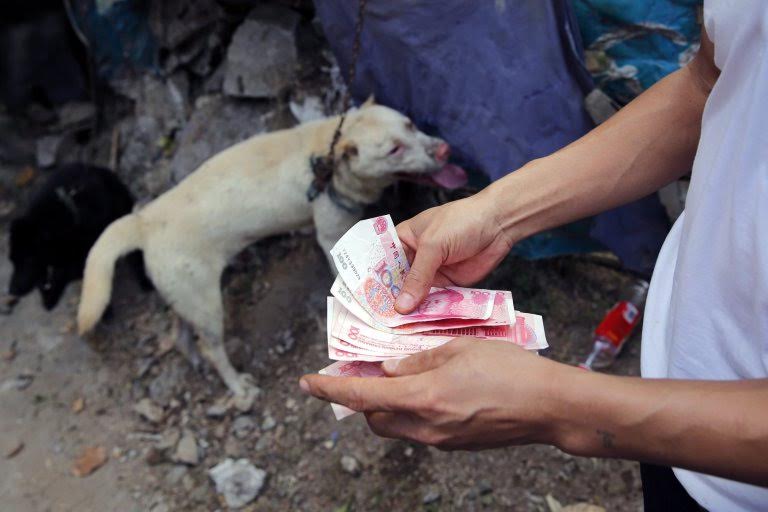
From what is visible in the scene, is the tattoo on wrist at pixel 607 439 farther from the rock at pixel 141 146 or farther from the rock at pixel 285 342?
the rock at pixel 141 146

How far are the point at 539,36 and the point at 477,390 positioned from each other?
6.10 feet

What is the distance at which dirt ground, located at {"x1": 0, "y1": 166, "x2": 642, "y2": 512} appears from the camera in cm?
245

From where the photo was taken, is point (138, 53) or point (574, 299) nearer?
point (574, 299)

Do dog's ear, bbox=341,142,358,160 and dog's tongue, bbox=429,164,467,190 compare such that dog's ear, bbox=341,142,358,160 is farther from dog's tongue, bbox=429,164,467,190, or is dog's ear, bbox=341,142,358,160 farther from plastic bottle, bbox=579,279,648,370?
plastic bottle, bbox=579,279,648,370

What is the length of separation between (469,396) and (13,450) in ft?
10.0

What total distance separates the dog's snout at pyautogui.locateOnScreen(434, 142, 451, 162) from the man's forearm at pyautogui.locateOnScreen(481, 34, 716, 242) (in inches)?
56.9

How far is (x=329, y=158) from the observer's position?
286cm

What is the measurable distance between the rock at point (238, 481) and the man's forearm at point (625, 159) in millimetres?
1973

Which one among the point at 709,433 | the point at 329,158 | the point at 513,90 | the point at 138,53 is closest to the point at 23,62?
the point at 138,53

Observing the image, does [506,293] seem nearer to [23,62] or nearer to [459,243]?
[459,243]

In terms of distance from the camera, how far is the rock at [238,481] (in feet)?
8.70

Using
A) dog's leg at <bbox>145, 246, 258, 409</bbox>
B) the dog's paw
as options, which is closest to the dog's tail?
dog's leg at <bbox>145, 246, 258, 409</bbox>

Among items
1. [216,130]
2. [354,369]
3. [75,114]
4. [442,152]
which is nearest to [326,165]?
[442,152]

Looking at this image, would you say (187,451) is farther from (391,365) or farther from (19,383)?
(391,365)
